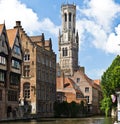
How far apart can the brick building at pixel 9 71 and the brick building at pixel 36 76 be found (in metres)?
13.0

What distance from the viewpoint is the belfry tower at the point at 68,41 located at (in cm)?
17775

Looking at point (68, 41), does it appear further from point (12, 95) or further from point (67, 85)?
point (12, 95)

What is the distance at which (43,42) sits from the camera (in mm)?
96062

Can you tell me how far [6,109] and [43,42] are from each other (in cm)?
3045

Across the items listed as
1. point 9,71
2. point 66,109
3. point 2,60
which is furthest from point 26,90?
point 2,60

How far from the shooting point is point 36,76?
291 feet

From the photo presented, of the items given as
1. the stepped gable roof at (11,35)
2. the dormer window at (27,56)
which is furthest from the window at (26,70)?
the stepped gable roof at (11,35)

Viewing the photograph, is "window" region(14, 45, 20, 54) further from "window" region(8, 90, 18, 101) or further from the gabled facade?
"window" region(8, 90, 18, 101)

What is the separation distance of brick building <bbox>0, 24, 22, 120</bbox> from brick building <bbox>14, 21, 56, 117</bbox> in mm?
12986

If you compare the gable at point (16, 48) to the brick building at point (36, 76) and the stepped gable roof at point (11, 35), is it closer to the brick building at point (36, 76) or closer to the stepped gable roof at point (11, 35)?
the stepped gable roof at point (11, 35)

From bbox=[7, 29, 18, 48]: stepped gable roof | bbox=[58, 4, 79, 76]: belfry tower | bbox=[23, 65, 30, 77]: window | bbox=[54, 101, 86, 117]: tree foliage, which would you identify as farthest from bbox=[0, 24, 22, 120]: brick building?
bbox=[58, 4, 79, 76]: belfry tower

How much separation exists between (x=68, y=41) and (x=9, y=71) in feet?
381

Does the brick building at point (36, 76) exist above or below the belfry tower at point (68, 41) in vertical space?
below

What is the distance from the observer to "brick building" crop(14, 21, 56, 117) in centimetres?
8744
